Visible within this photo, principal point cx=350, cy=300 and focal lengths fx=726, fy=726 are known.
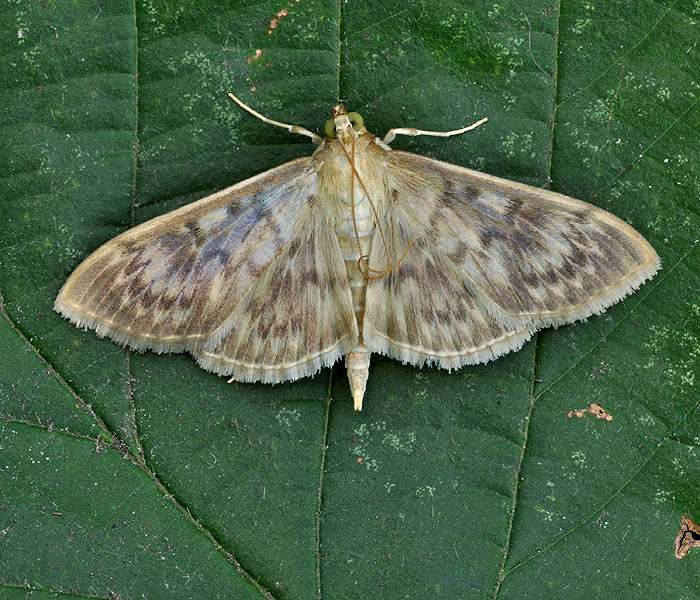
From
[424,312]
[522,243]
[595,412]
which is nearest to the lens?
[522,243]

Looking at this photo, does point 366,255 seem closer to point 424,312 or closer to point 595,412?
point 424,312

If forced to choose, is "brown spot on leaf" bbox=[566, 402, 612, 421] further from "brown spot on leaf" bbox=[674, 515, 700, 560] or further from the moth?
"brown spot on leaf" bbox=[674, 515, 700, 560]

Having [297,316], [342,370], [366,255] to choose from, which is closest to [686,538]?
[342,370]

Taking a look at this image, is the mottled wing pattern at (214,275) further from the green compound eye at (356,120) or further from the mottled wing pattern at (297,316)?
the green compound eye at (356,120)

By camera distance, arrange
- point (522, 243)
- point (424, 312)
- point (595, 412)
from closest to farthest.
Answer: point (522, 243) < point (424, 312) < point (595, 412)

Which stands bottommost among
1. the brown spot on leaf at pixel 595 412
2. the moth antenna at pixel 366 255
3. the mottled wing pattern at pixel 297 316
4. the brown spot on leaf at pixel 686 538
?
the brown spot on leaf at pixel 686 538

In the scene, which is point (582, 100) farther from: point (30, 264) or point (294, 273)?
point (30, 264)

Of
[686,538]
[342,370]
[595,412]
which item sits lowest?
→ [686,538]

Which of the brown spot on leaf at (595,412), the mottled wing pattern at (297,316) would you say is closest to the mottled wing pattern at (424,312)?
the mottled wing pattern at (297,316)
